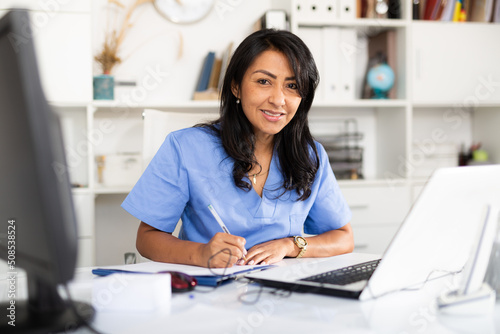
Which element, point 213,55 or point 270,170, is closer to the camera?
point 270,170

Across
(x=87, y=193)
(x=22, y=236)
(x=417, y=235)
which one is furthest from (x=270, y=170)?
(x=87, y=193)

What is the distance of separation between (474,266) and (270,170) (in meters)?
0.76

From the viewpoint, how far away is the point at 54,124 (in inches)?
20.2

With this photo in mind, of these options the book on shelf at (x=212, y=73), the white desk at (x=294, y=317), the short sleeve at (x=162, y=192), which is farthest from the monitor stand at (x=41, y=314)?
the book on shelf at (x=212, y=73)

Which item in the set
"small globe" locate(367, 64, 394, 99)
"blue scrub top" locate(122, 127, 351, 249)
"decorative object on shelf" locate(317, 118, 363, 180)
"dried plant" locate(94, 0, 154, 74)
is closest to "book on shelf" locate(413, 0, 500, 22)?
"small globe" locate(367, 64, 394, 99)

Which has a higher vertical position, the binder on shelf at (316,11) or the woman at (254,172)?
the binder on shelf at (316,11)

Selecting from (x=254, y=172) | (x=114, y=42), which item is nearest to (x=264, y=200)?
(x=254, y=172)

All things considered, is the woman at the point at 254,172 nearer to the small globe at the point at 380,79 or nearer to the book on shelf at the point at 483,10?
the small globe at the point at 380,79

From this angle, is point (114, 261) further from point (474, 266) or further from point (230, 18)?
point (474, 266)

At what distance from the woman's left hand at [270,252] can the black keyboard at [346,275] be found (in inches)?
8.2

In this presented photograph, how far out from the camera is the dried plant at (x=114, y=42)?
247 cm

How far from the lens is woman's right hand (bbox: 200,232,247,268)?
3.37 feet

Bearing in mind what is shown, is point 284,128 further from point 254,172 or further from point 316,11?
point 316,11

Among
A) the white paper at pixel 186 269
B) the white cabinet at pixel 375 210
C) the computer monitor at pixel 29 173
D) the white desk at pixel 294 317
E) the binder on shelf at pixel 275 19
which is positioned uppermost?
the binder on shelf at pixel 275 19
